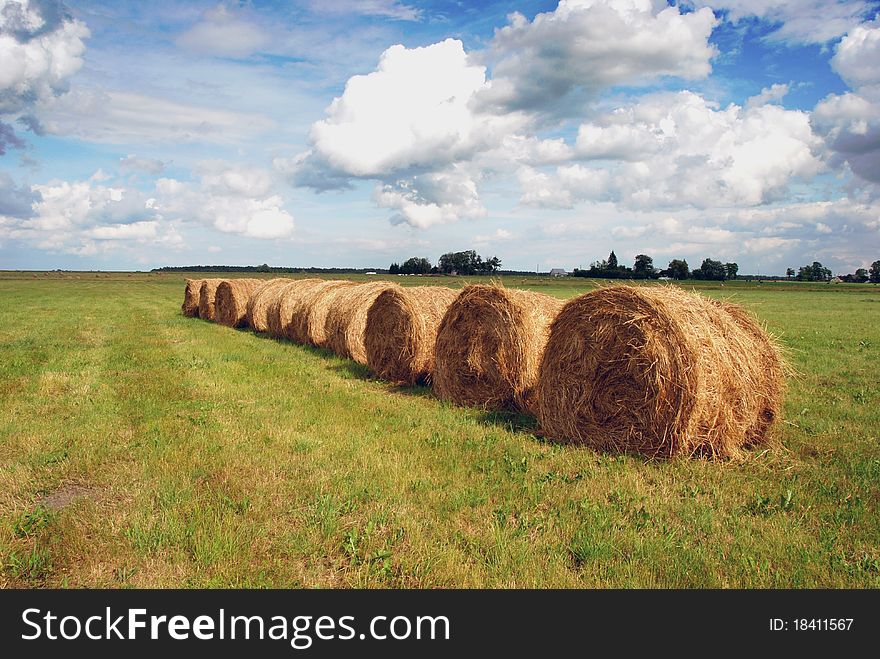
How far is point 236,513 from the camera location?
554 cm

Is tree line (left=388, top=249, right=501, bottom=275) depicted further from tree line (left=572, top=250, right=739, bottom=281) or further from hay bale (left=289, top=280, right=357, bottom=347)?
hay bale (left=289, top=280, right=357, bottom=347)

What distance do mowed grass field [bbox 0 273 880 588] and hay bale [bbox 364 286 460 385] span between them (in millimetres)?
1964

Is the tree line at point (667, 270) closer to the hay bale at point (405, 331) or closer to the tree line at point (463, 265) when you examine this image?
the tree line at point (463, 265)

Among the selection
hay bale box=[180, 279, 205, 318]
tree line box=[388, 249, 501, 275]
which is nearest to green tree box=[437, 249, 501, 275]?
tree line box=[388, 249, 501, 275]

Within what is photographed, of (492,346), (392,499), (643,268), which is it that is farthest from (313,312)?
(643,268)

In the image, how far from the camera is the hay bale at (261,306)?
72.6 ft

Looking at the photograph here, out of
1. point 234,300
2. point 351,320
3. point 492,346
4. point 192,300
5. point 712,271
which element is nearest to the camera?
point 492,346

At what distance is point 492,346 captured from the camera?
1063 cm

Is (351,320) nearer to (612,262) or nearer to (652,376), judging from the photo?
(652,376)

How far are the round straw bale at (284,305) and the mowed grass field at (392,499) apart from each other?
30.3 ft

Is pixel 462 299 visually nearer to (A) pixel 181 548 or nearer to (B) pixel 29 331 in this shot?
(A) pixel 181 548

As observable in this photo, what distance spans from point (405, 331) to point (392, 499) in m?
7.21

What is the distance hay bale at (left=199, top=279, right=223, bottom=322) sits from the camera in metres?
27.1

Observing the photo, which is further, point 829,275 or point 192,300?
point 829,275
